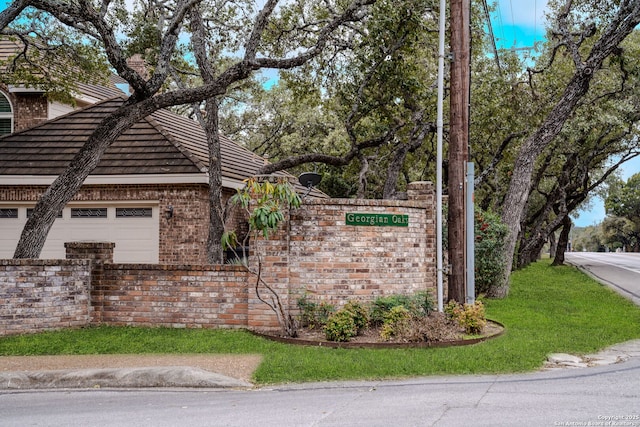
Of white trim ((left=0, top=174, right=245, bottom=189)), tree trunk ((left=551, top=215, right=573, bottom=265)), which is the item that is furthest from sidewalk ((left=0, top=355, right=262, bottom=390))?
tree trunk ((left=551, top=215, right=573, bottom=265))

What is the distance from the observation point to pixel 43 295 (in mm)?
11391

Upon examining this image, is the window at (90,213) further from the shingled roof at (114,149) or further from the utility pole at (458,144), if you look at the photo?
the utility pole at (458,144)

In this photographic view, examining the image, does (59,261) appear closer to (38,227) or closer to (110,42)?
(38,227)

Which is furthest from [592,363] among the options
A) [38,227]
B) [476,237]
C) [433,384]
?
[38,227]

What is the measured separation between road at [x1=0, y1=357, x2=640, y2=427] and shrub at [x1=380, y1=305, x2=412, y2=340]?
6.92ft

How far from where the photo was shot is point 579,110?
24.3 m

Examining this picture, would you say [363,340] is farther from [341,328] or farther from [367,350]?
[367,350]

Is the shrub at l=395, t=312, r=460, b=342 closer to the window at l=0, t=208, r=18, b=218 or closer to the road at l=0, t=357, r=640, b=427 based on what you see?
the road at l=0, t=357, r=640, b=427

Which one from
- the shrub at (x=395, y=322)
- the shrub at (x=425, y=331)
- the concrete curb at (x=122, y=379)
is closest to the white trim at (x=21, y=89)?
the concrete curb at (x=122, y=379)

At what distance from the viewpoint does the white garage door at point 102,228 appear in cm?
1616

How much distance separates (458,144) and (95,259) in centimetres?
743

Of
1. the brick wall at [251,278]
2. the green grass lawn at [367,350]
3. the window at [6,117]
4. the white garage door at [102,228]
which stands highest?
the window at [6,117]

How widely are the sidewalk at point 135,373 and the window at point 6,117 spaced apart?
1217 cm

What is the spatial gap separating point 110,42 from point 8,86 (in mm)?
9221
